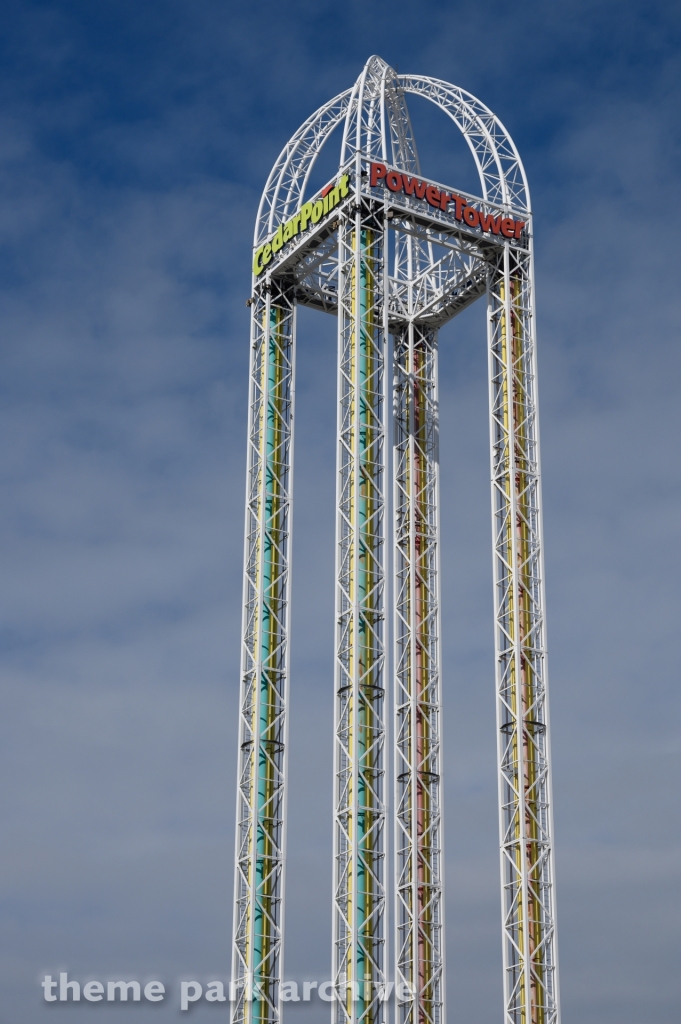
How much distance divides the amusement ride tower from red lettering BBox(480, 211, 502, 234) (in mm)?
93

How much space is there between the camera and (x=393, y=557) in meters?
76.8

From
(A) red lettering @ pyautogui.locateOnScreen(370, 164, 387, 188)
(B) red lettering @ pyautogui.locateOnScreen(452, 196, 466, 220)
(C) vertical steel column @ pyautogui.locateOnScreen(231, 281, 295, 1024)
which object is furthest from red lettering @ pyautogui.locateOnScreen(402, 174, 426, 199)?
(C) vertical steel column @ pyautogui.locateOnScreen(231, 281, 295, 1024)

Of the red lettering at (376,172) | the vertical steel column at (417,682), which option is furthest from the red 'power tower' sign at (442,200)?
the vertical steel column at (417,682)

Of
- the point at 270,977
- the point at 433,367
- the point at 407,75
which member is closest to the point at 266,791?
the point at 270,977

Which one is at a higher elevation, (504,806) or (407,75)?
(407,75)

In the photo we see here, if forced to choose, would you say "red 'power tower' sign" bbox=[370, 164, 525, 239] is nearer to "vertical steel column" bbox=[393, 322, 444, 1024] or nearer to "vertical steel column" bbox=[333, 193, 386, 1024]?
"vertical steel column" bbox=[333, 193, 386, 1024]

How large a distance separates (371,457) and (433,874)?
1968 cm

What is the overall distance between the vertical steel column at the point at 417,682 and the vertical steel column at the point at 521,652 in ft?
20.4

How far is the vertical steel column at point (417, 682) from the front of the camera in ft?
230

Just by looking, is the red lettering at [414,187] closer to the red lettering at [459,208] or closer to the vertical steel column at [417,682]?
the red lettering at [459,208]

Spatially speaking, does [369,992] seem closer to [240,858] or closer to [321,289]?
[240,858]

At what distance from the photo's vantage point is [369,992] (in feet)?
197

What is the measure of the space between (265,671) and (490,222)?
23.3 metres

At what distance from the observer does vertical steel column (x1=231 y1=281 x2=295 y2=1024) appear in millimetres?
66375
